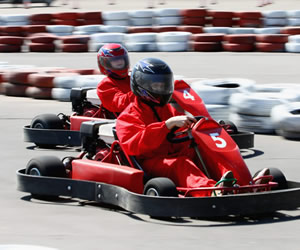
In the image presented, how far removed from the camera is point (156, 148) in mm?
4840

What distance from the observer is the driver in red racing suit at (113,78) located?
7.05 metres

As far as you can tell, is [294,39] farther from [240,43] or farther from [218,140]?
[218,140]

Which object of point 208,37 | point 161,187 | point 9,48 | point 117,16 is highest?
point 117,16

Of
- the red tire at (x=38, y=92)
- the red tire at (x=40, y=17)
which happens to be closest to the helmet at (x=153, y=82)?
the red tire at (x=38, y=92)

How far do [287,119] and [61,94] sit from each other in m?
3.97

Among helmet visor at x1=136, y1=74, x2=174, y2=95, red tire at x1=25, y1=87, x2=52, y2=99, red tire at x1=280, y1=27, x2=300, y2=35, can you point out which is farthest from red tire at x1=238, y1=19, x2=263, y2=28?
helmet visor at x1=136, y1=74, x2=174, y2=95

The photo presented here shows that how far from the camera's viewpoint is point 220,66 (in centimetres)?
1423

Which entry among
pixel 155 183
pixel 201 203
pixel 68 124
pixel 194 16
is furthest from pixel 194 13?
pixel 201 203

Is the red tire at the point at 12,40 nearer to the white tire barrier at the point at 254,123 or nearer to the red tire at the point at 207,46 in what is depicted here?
the red tire at the point at 207,46

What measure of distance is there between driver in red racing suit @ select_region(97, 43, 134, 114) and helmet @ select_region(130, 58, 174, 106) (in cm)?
199

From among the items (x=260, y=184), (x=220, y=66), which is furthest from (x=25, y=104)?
(x=260, y=184)

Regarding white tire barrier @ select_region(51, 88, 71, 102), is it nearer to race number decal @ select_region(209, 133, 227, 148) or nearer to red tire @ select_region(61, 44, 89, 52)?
race number decal @ select_region(209, 133, 227, 148)

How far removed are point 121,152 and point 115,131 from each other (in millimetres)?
156

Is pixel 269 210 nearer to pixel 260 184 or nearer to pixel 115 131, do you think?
pixel 260 184
